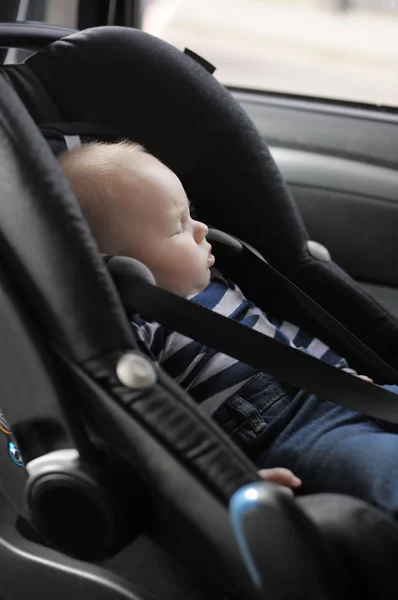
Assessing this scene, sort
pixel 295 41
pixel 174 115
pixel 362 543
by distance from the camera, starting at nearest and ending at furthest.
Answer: pixel 362 543 < pixel 174 115 < pixel 295 41

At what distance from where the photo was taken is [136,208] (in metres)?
1.08

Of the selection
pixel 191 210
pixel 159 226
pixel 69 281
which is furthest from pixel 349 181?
pixel 69 281

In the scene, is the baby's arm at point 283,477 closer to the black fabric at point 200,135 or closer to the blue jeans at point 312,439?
the blue jeans at point 312,439

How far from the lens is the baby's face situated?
1084mm

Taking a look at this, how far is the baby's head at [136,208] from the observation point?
1.08 meters

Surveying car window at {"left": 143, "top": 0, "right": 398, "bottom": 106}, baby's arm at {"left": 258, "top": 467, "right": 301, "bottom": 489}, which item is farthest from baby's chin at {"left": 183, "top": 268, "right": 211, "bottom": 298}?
car window at {"left": 143, "top": 0, "right": 398, "bottom": 106}

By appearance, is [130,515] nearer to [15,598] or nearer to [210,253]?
[15,598]

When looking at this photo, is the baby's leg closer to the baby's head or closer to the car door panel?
the baby's head

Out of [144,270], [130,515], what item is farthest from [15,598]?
[144,270]

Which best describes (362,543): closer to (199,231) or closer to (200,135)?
(199,231)

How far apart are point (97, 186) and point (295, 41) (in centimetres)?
121

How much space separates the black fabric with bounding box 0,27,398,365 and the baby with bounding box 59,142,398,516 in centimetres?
8

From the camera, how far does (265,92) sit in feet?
6.31

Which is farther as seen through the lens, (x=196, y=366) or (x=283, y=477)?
(x=196, y=366)
